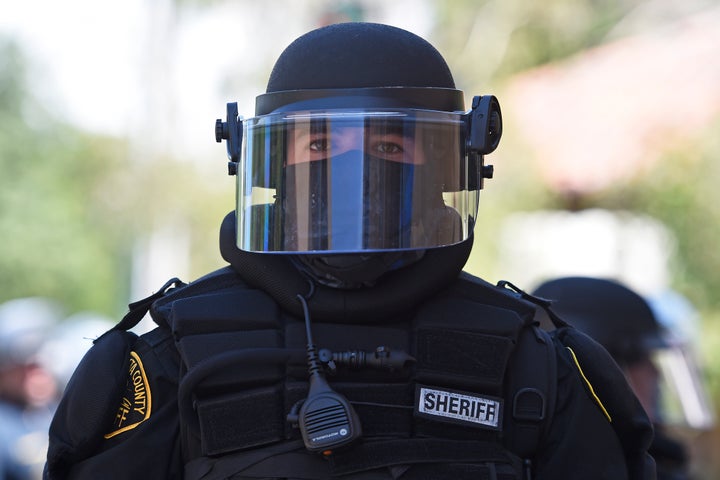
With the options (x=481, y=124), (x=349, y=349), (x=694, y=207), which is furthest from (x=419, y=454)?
(x=694, y=207)

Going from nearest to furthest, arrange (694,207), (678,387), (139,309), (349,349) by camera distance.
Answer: (349,349) < (139,309) < (678,387) < (694,207)

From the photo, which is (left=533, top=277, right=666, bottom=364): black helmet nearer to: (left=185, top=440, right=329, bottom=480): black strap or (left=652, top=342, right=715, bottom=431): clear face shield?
(left=652, top=342, right=715, bottom=431): clear face shield

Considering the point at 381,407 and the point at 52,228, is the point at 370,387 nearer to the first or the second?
the point at 381,407

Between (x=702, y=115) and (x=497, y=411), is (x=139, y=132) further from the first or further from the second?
(x=497, y=411)

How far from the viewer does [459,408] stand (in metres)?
2.24

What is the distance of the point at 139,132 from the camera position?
16.0m

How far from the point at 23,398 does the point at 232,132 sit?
4.38m

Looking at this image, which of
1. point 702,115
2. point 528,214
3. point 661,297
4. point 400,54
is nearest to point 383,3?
point 528,214

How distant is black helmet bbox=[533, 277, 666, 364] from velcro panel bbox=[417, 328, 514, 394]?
6.56ft

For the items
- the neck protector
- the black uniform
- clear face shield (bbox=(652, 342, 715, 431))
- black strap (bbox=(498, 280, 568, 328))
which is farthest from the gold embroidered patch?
clear face shield (bbox=(652, 342, 715, 431))

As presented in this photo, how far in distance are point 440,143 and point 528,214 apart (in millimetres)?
11052

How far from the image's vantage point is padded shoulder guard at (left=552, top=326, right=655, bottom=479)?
2.32 m

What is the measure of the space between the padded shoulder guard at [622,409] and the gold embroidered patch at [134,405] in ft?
2.84

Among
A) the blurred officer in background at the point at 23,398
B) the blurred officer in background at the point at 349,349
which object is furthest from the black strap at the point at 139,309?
the blurred officer in background at the point at 23,398
